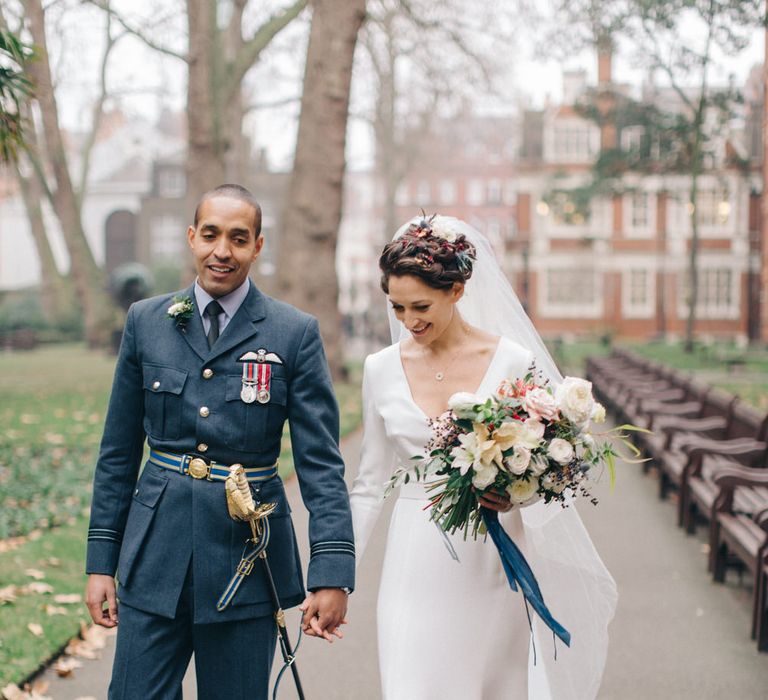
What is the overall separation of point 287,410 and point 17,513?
6.97 m

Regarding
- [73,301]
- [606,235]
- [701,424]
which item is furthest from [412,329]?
[606,235]

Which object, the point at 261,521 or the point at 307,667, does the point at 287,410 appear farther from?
the point at 307,667

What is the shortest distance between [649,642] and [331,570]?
3.32m

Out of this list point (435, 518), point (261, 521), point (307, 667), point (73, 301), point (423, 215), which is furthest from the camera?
point (73, 301)

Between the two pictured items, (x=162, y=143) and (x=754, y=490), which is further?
(x=162, y=143)

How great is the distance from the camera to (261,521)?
3.26 meters

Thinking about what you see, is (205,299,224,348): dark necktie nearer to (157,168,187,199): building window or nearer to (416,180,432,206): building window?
(157,168,187,199): building window

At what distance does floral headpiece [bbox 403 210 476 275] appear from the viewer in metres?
3.80

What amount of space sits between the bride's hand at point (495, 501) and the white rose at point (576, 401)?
0.33 m

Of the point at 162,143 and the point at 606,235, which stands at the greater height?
the point at 162,143

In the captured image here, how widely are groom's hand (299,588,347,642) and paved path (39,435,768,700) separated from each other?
206cm

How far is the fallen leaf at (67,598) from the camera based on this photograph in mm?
6455

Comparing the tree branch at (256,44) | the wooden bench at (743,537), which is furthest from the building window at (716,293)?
the wooden bench at (743,537)

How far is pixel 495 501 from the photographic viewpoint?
3.55m
